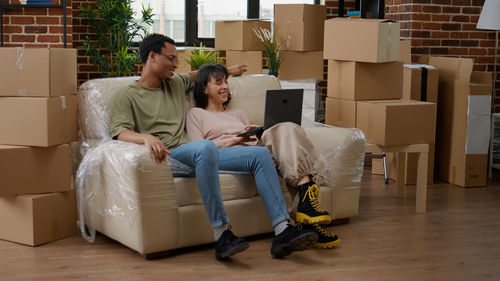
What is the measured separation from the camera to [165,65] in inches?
127

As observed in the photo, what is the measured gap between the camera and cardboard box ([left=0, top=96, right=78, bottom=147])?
2.95 m

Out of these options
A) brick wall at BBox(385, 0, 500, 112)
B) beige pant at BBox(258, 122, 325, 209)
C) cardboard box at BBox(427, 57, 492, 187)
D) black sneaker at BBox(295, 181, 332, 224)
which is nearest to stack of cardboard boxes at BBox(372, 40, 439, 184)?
cardboard box at BBox(427, 57, 492, 187)

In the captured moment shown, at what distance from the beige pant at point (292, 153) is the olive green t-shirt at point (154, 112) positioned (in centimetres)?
45

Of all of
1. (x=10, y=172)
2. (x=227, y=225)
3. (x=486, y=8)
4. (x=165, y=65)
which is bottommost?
(x=227, y=225)

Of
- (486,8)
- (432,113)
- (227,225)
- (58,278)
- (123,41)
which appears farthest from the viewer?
(123,41)

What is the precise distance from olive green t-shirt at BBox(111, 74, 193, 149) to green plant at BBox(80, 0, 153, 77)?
2.03 m

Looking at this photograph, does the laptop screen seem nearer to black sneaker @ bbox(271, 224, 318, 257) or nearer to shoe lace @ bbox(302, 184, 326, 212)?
shoe lace @ bbox(302, 184, 326, 212)

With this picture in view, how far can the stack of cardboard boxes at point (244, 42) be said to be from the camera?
4.99 m

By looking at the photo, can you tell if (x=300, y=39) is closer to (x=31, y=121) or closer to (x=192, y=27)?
(x=192, y=27)

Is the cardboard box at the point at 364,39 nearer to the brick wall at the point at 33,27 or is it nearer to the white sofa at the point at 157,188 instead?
the white sofa at the point at 157,188

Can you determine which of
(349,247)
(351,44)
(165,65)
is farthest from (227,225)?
(351,44)

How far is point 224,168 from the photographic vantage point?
3.10 metres

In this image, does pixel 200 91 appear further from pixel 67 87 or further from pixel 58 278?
pixel 58 278

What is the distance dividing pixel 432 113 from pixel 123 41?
2645 millimetres
